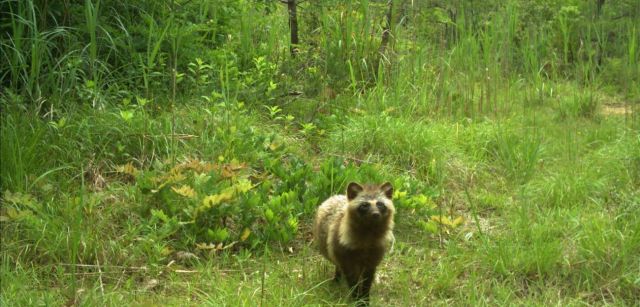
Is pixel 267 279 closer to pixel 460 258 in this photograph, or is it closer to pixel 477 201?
pixel 460 258

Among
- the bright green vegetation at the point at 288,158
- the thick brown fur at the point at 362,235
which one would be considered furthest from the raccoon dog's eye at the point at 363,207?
the bright green vegetation at the point at 288,158

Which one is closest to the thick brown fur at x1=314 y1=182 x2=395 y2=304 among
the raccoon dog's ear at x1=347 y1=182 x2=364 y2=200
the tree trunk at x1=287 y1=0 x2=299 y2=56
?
the raccoon dog's ear at x1=347 y1=182 x2=364 y2=200

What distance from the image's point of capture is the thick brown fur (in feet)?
12.9

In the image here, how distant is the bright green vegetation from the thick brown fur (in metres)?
0.18

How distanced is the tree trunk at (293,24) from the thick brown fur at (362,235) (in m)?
3.43

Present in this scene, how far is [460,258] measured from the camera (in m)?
4.47

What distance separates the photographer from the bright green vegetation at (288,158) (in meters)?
4.12

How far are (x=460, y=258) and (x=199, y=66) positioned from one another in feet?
9.72

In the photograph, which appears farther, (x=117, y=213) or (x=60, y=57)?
(x=60, y=57)

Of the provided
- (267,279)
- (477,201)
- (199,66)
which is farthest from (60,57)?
(477,201)

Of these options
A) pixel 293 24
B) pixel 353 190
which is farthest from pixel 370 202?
pixel 293 24

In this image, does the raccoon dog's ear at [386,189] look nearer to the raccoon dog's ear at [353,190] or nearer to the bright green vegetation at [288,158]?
the raccoon dog's ear at [353,190]

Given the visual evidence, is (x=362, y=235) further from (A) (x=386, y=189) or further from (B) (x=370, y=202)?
(A) (x=386, y=189)

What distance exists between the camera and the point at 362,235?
395cm
